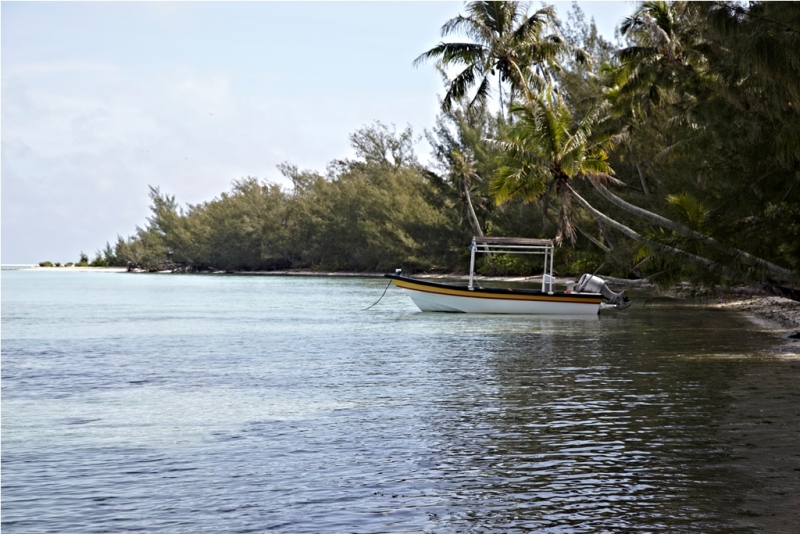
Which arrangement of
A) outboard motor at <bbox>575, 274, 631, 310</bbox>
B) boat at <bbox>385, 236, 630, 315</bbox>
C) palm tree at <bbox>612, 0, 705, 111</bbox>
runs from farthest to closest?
outboard motor at <bbox>575, 274, 631, 310</bbox> → boat at <bbox>385, 236, 630, 315</bbox> → palm tree at <bbox>612, 0, 705, 111</bbox>

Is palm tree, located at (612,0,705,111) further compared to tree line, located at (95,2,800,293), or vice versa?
palm tree, located at (612,0,705,111)

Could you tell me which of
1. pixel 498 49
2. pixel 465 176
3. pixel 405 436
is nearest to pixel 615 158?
pixel 498 49

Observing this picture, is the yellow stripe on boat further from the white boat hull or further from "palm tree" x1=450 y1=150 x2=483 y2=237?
"palm tree" x1=450 y1=150 x2=483 y2=237

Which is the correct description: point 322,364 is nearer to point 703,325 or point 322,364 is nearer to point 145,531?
point 145,531

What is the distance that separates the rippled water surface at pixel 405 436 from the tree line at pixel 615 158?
2594 mm


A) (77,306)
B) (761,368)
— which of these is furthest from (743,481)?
(77,306)

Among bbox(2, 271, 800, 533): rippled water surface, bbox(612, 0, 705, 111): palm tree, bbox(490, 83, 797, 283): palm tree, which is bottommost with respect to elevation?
bbox(2, 271, 800, 533): rippled water surface

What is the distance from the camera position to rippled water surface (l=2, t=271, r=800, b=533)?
258 inches

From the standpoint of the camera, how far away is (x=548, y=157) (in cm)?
2392

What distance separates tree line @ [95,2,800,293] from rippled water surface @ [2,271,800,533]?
259cm

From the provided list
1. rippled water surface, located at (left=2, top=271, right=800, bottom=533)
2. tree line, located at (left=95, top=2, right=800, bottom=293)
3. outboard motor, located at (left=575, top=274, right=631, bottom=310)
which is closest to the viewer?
rippled water surface, located at (left=2, top=271, right=800, bottom=533)

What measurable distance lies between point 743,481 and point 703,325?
1657 centimetres

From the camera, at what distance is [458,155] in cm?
5572

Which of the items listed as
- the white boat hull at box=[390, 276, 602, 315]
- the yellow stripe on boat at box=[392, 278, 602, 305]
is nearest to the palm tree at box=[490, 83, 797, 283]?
the yellow stripe on boat at box=[392, 278, 602, 305]
